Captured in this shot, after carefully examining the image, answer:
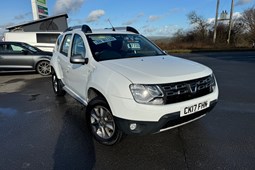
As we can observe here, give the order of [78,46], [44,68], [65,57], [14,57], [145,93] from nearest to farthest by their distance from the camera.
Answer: [145,93], [78,46], [65,57], [14,57], [44,68]

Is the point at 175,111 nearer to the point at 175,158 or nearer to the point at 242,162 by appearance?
the point at 175,158

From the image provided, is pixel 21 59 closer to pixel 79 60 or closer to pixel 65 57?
pixel 65 57

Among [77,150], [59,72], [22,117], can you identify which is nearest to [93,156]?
[77,150]

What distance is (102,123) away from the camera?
3.16m

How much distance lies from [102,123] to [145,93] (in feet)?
3.35

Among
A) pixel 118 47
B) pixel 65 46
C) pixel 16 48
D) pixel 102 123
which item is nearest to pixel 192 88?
pixel 102 123

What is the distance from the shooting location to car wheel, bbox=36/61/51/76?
9139mm

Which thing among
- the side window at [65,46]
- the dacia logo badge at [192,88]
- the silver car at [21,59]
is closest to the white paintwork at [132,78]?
the dacia logo badge at [192,88]

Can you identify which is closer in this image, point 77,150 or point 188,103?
point 188,103

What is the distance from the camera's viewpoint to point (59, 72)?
5062mm

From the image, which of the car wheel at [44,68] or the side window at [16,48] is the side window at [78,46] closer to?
the car wheel at [44,68]

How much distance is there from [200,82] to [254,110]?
7.83 ft

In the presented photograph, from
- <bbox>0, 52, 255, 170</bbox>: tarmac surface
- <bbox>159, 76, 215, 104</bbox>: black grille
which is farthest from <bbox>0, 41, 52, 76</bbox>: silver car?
<bbox>159, 76, 215, 104</bbox>: black grille

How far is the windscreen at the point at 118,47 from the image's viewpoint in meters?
3.49
